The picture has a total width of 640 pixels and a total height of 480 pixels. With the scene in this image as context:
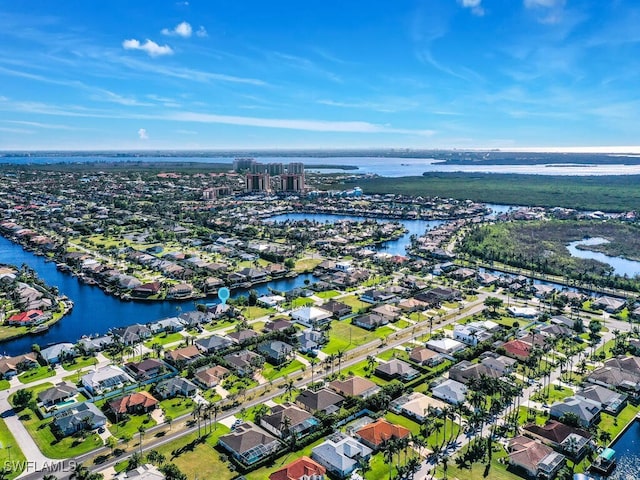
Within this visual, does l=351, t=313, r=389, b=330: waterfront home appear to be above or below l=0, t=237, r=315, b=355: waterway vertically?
above

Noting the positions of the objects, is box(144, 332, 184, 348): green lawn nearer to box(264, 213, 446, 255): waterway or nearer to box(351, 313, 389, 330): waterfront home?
box(351, 313, 389, 330): waterfront home

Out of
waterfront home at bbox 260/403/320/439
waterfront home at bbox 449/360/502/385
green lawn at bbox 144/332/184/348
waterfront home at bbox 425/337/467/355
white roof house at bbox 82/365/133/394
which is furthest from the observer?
green lawn at bbox 144/332/184/348

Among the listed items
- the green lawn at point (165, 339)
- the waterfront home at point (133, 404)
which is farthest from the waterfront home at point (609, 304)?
the waterfront home at point (133, 404)

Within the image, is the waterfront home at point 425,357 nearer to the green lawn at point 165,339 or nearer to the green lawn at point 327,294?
the green lawn at point 327,294

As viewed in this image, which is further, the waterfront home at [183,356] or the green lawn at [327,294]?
the green lawn at [327,294]

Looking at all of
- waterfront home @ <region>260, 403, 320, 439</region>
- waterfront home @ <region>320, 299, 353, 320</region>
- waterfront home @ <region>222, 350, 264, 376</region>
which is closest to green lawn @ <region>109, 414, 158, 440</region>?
waterfront home @ <region>260, 403, 320, 439</region>

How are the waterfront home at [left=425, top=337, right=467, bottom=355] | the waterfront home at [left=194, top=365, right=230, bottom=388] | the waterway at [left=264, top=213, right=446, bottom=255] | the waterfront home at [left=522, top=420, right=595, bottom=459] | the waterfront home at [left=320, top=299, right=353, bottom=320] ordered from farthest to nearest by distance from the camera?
1. the waterway at [left=264, top=213, right=446, bottom=255]
2. the waterfront home at [left=320, top=299, right=353, bottom=320]
3. the waterfront home at [left=425, top=337, right=467, bottom=355]
4. the waterfront home at [left=194, top=365, right=230, bottom=388]
5. the waterfront home at [left=522, top=420, right=595, bottom=459]
